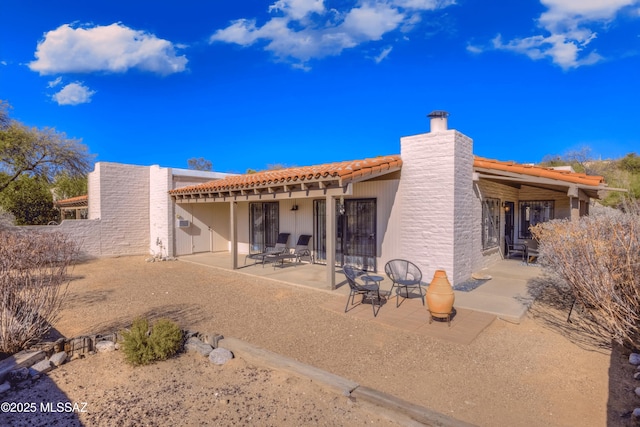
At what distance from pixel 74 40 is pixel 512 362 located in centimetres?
2005

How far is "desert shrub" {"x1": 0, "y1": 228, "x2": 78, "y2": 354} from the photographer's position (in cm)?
419

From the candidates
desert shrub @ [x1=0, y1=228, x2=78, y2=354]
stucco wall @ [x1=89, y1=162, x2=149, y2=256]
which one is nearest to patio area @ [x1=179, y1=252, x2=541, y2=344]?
desert shrub @ [x1=0, y1=228, x2=78, y2=354]

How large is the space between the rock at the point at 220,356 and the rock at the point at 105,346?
143cm

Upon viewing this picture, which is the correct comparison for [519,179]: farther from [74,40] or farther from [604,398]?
[74,40]

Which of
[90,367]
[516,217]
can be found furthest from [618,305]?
[516,217]

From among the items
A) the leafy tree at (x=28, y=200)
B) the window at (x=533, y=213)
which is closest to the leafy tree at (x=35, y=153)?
the leafy tree at (x=28, y=200)

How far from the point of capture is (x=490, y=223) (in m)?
10.8

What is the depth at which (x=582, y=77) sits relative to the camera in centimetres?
1859

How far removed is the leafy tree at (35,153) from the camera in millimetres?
14805

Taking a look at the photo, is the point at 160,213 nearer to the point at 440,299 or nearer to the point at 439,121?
the point at 439,121

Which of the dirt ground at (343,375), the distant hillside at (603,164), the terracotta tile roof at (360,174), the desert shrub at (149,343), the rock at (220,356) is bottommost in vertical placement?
the dirt ground at (343,375)

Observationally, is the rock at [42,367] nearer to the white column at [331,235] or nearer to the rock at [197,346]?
the rock at [197,346]

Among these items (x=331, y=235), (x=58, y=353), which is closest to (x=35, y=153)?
(x=58, y=353)

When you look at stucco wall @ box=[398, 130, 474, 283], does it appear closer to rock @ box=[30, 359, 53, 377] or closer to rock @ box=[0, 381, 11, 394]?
rock @ box=[30, 359, 53, 377]
